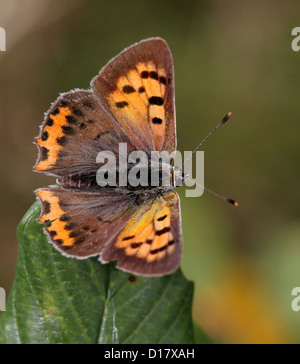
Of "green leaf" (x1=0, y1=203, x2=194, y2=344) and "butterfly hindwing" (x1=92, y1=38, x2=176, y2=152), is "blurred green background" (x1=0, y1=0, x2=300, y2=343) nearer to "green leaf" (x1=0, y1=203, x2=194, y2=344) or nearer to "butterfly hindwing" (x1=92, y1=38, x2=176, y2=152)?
"butterfly hindwing" (x1=92, y1=38, x2=176, y2=152)

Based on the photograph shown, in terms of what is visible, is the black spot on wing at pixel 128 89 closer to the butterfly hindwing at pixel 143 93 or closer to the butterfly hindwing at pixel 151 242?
the butterfly hindwing at pixel 143 93

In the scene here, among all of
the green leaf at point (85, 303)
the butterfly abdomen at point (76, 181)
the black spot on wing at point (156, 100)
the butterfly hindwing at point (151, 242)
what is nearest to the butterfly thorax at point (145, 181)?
the butterfly abdomen at point (76, 181)

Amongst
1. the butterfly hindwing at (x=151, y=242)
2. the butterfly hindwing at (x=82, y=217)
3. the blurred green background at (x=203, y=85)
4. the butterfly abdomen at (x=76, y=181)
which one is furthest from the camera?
the blurred green background at (x=203, y=85)

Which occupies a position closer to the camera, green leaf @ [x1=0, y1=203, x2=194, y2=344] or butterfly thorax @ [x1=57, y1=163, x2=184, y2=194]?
green leaf @ [x1=0, y1=203, x2=194, y2=344]

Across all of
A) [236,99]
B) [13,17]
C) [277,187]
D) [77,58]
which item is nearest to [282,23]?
[236,99]

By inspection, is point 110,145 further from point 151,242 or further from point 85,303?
point 85,303

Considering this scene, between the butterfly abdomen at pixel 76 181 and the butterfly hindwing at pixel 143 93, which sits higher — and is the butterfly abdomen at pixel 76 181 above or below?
below

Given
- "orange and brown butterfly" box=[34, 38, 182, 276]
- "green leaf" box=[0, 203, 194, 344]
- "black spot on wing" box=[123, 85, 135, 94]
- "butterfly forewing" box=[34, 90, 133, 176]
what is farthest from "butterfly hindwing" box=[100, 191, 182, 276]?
"black spot on wing" box=[123, 85, 135, 94]

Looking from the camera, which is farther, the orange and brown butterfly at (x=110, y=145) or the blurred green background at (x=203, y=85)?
the blurred green background at (x=203, y=85)
